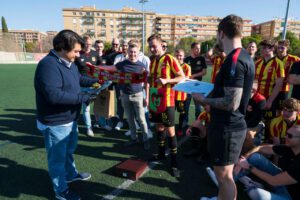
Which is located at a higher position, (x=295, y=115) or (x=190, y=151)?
(x=295, y=115)

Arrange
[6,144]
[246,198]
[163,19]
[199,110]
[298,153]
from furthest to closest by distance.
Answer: [163,19] < [199,110] < [6,144] < [246,198] < [298,153]

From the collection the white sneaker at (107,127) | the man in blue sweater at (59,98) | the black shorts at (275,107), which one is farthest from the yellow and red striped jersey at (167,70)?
the white sneaker at (107,127)

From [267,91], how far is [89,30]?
9929cm

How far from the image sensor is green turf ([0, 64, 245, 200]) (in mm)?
3061

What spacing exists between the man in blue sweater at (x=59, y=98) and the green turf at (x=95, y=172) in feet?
1.59

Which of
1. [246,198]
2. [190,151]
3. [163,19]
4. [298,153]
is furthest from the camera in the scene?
[163,19]

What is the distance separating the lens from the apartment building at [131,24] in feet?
304

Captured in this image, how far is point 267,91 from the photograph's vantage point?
445 cm

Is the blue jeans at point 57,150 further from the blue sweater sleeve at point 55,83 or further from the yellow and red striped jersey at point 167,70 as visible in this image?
the yellow and red striped jersey at point 167,70

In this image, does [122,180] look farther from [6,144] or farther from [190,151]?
[6,144]

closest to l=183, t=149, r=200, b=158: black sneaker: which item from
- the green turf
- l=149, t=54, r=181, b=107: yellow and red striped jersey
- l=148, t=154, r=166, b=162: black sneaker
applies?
the green turf

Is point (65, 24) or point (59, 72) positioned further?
point (65, 24)

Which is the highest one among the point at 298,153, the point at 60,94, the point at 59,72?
the point at 59,72

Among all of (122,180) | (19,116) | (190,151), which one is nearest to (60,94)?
(122,180)
